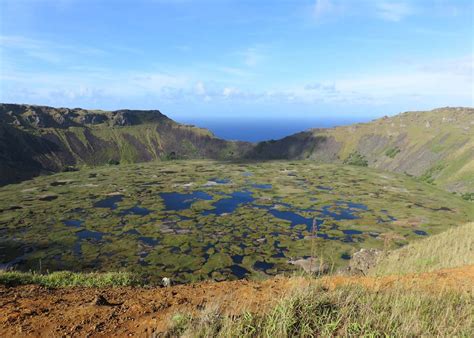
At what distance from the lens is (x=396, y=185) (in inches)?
5468

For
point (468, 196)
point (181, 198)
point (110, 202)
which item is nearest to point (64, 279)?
point (110, 202)

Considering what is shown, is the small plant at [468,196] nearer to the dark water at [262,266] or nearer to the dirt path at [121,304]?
the dark water at [262,266]

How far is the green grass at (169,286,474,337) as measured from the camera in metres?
7.84

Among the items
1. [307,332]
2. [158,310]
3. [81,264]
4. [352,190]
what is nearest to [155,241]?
[81,264]

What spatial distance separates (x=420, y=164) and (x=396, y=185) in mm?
51211

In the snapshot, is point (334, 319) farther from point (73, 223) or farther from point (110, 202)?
point (110, 202)

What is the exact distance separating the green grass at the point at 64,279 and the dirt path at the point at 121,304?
6.96ft

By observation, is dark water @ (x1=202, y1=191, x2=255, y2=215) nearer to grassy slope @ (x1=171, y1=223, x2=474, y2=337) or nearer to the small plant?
the small plant

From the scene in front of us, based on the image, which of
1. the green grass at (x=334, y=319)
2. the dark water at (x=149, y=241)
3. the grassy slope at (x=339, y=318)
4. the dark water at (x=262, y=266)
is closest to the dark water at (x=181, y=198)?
the dark water at (x=149, y=241)

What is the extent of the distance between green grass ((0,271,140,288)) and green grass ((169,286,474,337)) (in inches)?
447

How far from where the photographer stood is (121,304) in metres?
12.0

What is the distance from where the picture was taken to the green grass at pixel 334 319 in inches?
309

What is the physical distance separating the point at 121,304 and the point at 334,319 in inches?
299

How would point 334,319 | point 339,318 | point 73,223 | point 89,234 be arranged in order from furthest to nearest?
point 73,223 < point 89,234 < point 334,319 < point 339,318
